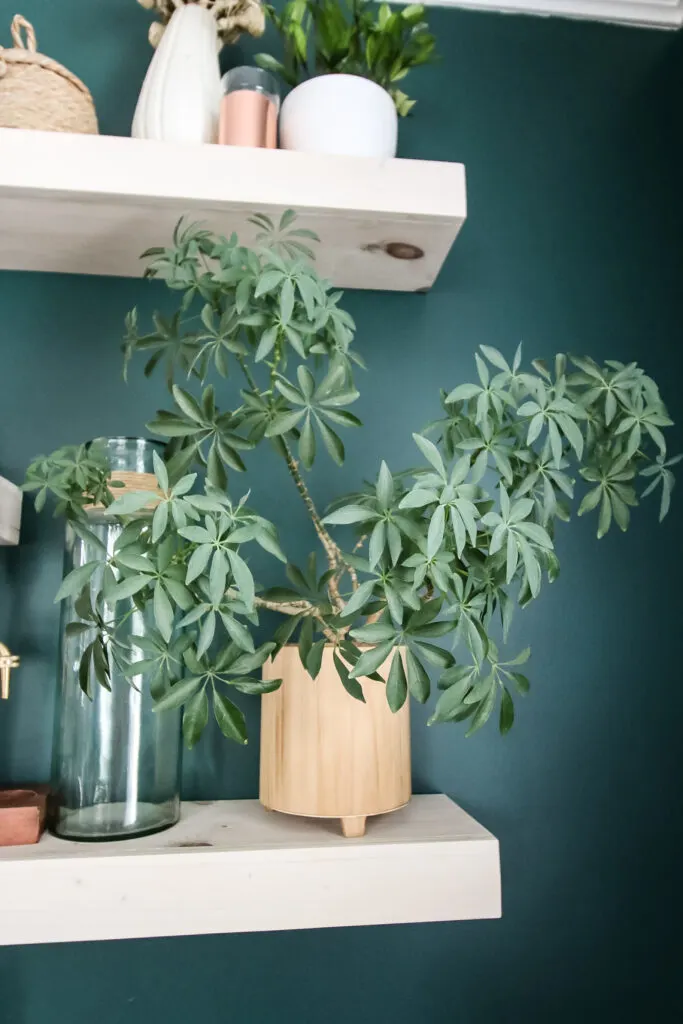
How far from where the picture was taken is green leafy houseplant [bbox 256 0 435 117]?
1070 millimetres

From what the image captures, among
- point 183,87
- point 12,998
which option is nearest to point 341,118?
point 183,87

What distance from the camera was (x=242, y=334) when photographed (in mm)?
894

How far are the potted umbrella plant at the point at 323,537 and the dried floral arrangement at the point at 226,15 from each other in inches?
13.4

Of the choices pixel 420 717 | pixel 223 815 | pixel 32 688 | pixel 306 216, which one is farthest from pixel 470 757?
pixel 306 216

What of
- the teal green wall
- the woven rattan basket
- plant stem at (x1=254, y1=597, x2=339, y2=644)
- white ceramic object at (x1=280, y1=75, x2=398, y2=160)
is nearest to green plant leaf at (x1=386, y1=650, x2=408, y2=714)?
plant stem at (x1=254, y1=597, x2=339, y2=644)

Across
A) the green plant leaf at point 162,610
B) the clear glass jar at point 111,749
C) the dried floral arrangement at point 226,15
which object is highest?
the dried floral arrangement at point 226,15

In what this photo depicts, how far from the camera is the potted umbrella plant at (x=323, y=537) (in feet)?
2.41

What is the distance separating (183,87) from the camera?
1051mm

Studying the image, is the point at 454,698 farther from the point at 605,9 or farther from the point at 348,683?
the point at 605,9

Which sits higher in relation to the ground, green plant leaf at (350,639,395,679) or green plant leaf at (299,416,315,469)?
green plant leaf at (299,416,315,469)

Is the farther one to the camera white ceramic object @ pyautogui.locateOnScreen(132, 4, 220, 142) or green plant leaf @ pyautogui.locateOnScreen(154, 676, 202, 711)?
white ceramic object @ pyautogui.locateOnScreen(132, 4, 220, 142)

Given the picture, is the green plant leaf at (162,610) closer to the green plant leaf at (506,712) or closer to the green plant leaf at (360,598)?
the green plant leaf at (360,598)

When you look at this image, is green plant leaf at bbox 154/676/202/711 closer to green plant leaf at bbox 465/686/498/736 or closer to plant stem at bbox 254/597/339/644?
plant stem at bbox 254/597/339/644

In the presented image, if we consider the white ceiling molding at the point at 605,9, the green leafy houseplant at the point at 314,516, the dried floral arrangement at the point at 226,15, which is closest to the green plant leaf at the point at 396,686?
the green leafy houseplant at the point at 314,516
